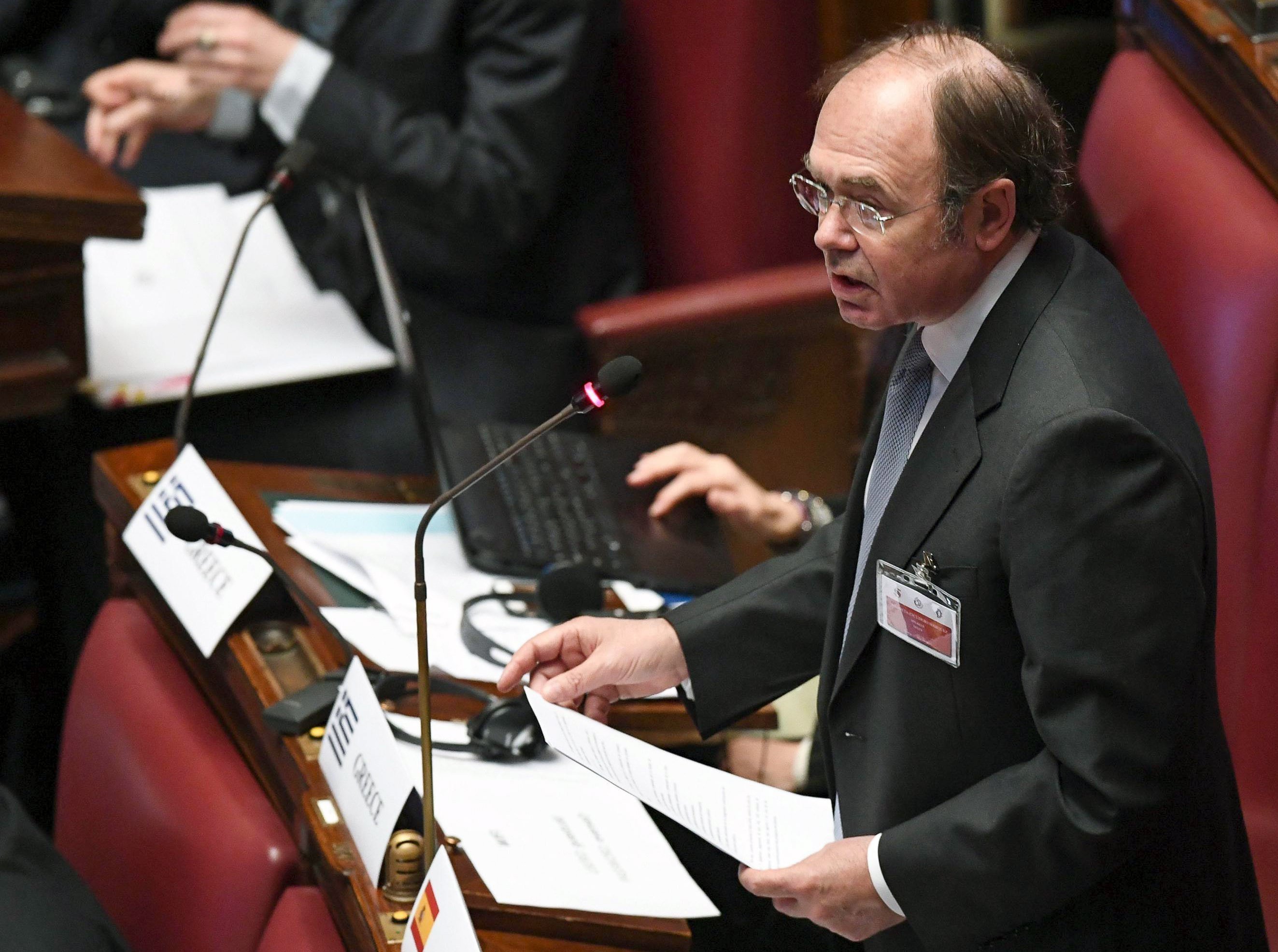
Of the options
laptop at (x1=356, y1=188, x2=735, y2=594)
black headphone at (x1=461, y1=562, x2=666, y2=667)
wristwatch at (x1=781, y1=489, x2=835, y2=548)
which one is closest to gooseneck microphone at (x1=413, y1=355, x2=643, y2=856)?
black headphone at (x1=461, y1=562, x2=666, y2=667)

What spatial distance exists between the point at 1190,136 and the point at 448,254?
1.19m

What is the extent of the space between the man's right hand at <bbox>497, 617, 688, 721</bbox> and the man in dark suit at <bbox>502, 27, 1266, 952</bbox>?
6.2 inches

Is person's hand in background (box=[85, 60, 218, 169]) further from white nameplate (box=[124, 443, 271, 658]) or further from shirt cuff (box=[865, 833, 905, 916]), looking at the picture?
shirt cuff (box=[865, 833, 905, 916])

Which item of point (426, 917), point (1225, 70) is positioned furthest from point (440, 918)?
point (1225, 70)

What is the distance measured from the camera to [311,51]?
7.02 feet

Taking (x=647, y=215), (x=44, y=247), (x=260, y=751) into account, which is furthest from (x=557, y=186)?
(x=260, y=751)

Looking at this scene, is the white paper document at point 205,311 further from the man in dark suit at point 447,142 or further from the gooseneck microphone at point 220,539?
the gooseneck microphone at point 220,539

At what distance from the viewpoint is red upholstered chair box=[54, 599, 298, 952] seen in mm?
1168

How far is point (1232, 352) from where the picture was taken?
4.38 ft

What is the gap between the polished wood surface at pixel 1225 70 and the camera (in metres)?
1.33

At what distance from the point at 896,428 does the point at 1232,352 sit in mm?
478

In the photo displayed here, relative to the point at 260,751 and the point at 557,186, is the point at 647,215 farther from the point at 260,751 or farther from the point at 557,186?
the point at 260,751

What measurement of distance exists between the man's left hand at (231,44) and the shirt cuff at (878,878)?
159 cm

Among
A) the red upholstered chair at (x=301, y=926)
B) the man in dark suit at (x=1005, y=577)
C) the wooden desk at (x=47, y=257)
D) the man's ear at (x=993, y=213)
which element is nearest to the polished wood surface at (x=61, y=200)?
the wooden desk at (x=47, y=257)
